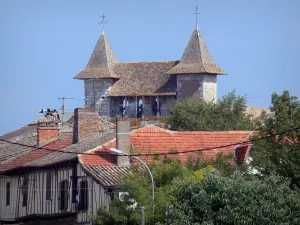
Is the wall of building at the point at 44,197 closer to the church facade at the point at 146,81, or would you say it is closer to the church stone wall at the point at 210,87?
the church facade at the point at 146,81

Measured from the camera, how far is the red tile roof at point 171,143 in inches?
1821

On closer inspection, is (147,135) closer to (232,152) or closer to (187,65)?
(232,152)

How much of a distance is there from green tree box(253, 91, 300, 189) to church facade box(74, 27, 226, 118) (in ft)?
236

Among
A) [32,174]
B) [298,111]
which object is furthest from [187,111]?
[298,111]

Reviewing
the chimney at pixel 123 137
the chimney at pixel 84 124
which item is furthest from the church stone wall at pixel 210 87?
the chimney at pixel 123 137

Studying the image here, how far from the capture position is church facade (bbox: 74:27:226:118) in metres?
118

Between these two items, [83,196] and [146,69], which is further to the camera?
[146,69]

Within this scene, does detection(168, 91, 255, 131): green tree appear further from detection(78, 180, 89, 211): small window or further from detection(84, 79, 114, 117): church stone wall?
detection(84, 79, 114, 117): church stone wall

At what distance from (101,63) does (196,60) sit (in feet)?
38.8

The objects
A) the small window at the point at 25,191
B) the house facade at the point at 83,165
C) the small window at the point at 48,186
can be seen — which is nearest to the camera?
the house facade at the point at 83,165

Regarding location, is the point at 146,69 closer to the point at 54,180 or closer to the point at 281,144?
the point at 54,180

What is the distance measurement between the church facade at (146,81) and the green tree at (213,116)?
32.3 meters

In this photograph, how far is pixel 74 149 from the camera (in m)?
49.4

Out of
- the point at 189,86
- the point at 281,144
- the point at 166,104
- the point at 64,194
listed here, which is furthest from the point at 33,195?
the point at 166,104
